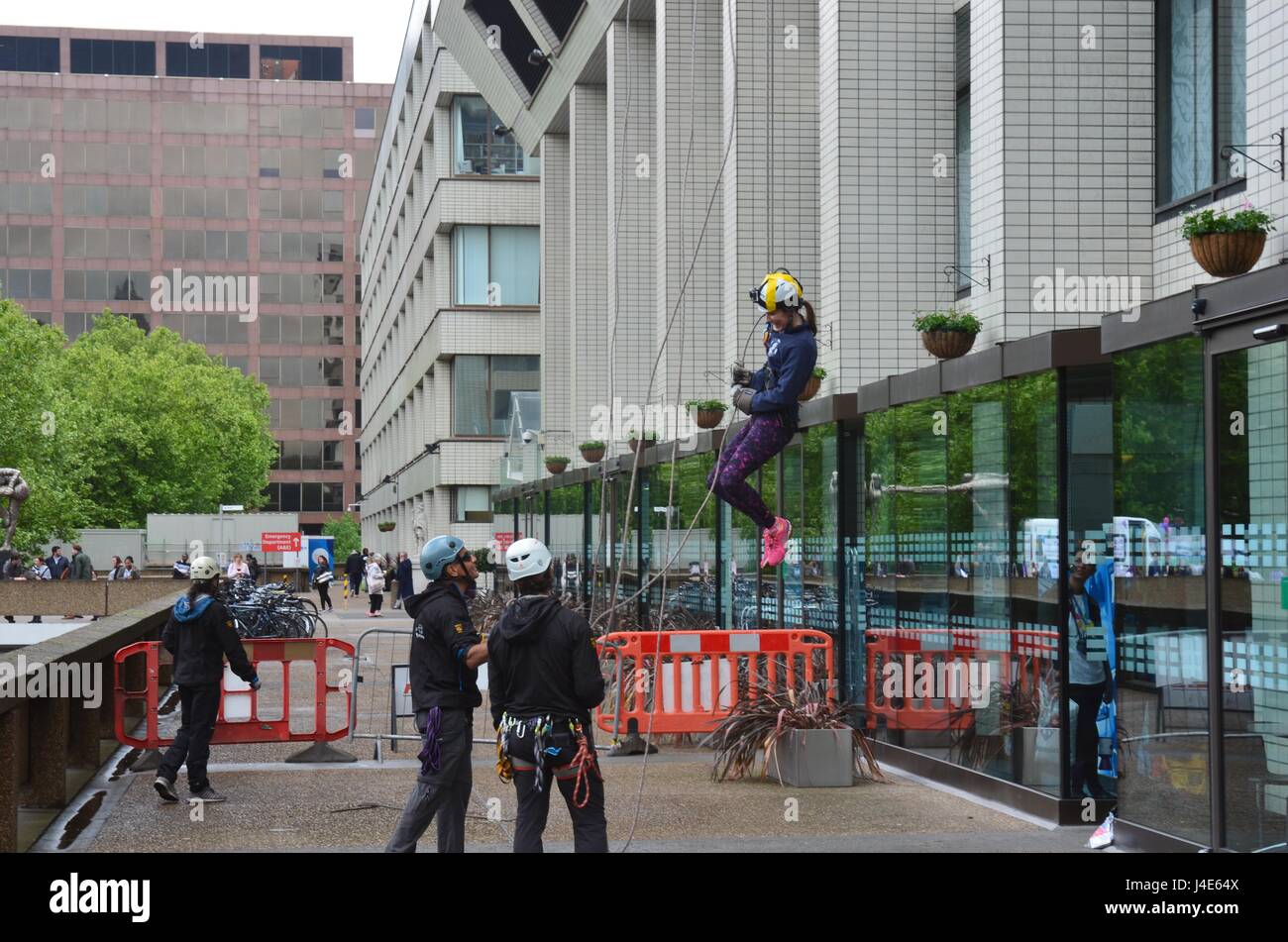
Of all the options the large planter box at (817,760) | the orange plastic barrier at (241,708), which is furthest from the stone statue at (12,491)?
the large planter box at (817,760)

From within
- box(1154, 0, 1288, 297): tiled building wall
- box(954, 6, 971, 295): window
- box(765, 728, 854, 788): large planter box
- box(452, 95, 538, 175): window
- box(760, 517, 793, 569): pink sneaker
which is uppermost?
box(452, 95, 538, 175): window

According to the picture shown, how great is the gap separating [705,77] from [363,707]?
10.7m

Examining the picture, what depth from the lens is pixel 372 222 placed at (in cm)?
9950

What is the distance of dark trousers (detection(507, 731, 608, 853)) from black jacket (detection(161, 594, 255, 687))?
5.31m

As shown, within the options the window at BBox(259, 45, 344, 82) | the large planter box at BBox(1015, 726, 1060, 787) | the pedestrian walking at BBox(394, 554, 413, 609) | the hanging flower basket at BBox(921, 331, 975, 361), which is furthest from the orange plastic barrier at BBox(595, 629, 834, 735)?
the window at BBox(259, 45, 344, 82)

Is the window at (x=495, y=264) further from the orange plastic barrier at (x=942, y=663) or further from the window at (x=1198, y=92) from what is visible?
the window at (x=1198, y=92)

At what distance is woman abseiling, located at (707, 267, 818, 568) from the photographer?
1102cm

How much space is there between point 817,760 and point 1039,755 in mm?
2030

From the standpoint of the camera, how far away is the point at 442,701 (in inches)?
368

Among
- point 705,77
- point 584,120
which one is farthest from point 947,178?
point 584,120

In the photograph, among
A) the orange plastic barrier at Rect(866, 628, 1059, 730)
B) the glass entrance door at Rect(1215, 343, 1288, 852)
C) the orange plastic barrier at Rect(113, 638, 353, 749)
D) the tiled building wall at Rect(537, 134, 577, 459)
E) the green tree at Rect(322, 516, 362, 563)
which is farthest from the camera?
the green tree at Rect(322, 516, 362, 563)

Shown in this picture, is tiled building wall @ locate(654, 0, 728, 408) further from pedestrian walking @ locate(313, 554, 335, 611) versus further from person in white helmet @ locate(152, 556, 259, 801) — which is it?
pedestrian walking @ locate(313, 554, 335, 611)

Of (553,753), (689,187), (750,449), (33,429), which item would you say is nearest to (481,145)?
(33,429)

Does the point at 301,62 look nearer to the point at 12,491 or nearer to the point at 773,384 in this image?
the point at 12,491
